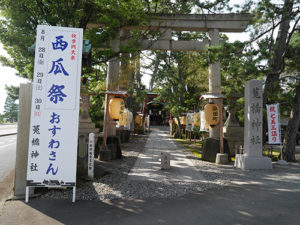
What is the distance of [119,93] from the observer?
353 inches

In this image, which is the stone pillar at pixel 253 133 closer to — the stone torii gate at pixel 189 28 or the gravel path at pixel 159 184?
the gravel path at pixel 159 184

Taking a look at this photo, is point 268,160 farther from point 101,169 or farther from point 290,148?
point 101,169

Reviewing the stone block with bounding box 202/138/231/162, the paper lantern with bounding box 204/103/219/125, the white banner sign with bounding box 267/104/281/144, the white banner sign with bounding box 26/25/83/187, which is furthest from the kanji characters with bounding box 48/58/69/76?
the white banner sign with bounding box 267/104/281/144

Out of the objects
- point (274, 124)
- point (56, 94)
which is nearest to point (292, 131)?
point (274, 124)

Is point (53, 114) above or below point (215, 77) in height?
below

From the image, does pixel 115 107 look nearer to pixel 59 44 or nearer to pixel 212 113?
pixel 212 113

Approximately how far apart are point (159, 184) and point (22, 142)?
11.6 ft

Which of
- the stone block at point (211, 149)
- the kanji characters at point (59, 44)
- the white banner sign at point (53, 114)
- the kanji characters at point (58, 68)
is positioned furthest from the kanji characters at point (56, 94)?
the stone block at point (211, 149)

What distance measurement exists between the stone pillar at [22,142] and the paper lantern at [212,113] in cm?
679

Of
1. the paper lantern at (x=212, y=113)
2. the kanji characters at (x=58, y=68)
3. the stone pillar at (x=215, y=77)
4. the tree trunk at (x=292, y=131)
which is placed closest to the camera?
the kanji characters at (x=58, y=68)

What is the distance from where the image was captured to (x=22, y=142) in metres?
4.73

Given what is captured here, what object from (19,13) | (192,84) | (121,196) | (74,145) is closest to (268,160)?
(121,196)

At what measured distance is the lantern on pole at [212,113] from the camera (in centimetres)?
909

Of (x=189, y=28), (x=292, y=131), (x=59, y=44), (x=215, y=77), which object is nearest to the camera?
(x=59, y=44)
